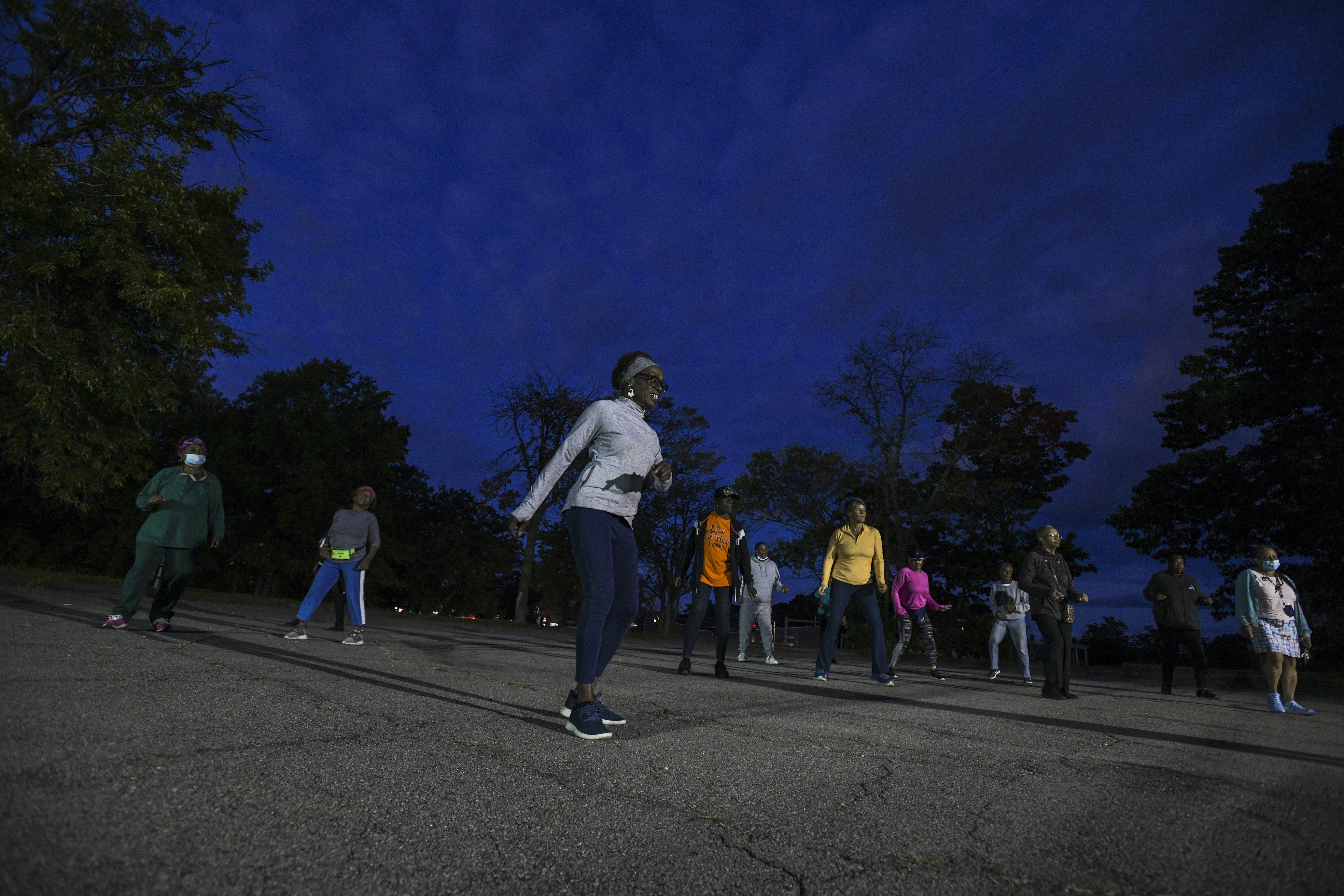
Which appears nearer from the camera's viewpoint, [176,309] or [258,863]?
[258,863]

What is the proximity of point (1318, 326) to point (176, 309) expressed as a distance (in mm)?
23389

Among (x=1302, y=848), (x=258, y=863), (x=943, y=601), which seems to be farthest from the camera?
(x=943, y=601)

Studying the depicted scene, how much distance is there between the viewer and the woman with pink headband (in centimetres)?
858

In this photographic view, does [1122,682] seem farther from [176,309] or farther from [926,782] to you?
[176,309]

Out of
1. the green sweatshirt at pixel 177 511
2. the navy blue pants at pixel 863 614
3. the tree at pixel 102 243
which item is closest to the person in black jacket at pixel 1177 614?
the navy blue pants at pixel 863 614

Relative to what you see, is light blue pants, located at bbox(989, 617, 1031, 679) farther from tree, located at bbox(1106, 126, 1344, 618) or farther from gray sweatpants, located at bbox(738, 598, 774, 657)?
tree, located at bbox(1106, 126, 1344, 618)

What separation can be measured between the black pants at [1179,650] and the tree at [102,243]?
16.8 m

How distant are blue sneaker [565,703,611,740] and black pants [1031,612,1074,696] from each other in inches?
233

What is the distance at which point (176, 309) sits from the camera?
1304 centimetres

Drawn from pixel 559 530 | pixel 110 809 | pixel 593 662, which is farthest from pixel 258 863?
pixel 559 530

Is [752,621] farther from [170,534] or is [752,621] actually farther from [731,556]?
[170,534]

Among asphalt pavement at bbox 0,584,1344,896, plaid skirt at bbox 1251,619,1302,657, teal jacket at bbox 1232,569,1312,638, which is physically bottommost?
asphalt pavement at bbox 0,584,1344,896

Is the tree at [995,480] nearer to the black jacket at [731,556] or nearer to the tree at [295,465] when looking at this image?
the black jacket at [731,556]

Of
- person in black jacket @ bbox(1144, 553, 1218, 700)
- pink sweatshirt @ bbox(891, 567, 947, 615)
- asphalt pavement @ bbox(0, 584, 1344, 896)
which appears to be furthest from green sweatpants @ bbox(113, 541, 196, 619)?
person in black jacket @ bbox(1144, 553, 1218, 700)
